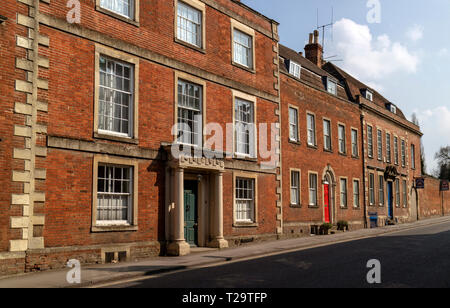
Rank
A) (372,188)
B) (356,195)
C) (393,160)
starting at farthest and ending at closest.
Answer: (393,160)
(372,188)
(356,195)

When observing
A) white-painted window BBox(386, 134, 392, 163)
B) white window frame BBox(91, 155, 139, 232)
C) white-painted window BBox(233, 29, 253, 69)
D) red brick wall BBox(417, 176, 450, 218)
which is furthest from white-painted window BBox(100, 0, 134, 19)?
red brick wall BBox(417, 176, 450, 218)

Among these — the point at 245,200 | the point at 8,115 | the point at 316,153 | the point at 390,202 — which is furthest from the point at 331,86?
the point at 8,115

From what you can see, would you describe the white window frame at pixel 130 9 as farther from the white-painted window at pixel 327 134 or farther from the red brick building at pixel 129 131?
the white-painted window at pixel 327 134

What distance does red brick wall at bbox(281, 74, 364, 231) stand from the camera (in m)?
23.0

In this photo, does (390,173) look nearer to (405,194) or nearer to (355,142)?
(405,194)

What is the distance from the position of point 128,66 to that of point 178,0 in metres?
3.73

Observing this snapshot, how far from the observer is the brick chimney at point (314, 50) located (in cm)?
3484

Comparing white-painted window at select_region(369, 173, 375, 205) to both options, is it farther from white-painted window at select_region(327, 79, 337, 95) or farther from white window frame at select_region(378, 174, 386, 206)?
white-painted window at select_region(327, 79, 337, 95)

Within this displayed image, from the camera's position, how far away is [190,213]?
663 inches

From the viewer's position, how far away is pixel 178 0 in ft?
54.9

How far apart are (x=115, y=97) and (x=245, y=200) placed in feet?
25.5

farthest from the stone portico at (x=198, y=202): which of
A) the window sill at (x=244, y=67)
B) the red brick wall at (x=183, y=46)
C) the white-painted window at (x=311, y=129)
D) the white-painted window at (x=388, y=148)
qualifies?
the white-painted window at (x=388, y=148)

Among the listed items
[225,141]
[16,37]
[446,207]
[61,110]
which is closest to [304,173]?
[225,141]
